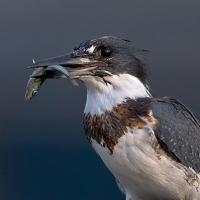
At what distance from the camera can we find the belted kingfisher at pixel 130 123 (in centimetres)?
161

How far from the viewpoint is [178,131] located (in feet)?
5.49

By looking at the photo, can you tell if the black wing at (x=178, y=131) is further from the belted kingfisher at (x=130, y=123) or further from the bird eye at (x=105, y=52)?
the bird eye at (x=105, y=52)

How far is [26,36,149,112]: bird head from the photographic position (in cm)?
156

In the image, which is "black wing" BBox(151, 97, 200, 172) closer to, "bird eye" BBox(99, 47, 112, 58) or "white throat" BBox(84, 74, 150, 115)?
"white throat" BBox(84, 74, 150, 115)

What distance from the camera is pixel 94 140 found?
1682mm

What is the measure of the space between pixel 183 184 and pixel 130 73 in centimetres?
33

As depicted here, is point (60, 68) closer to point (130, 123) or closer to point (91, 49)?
point (91, 49)

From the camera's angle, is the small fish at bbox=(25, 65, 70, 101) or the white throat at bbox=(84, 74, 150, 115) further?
the white throat at bbox=(84, 74, 150, 115)

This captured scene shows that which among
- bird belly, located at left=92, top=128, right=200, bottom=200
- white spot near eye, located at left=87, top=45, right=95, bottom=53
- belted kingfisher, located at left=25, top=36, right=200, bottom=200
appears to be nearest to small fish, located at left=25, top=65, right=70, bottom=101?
belted kingfisher, located at left=25, top=36, right=200, bottom=200

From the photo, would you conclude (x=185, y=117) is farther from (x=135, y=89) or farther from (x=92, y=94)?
(x=92, y=94)

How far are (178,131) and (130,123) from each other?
0.15 metres

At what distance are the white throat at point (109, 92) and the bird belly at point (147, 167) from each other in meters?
0.09

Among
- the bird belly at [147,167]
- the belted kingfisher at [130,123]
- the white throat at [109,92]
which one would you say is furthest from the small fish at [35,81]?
the bird belly at [147,167]

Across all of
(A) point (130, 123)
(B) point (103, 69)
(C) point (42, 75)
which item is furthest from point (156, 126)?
(C) point (42, 75)
